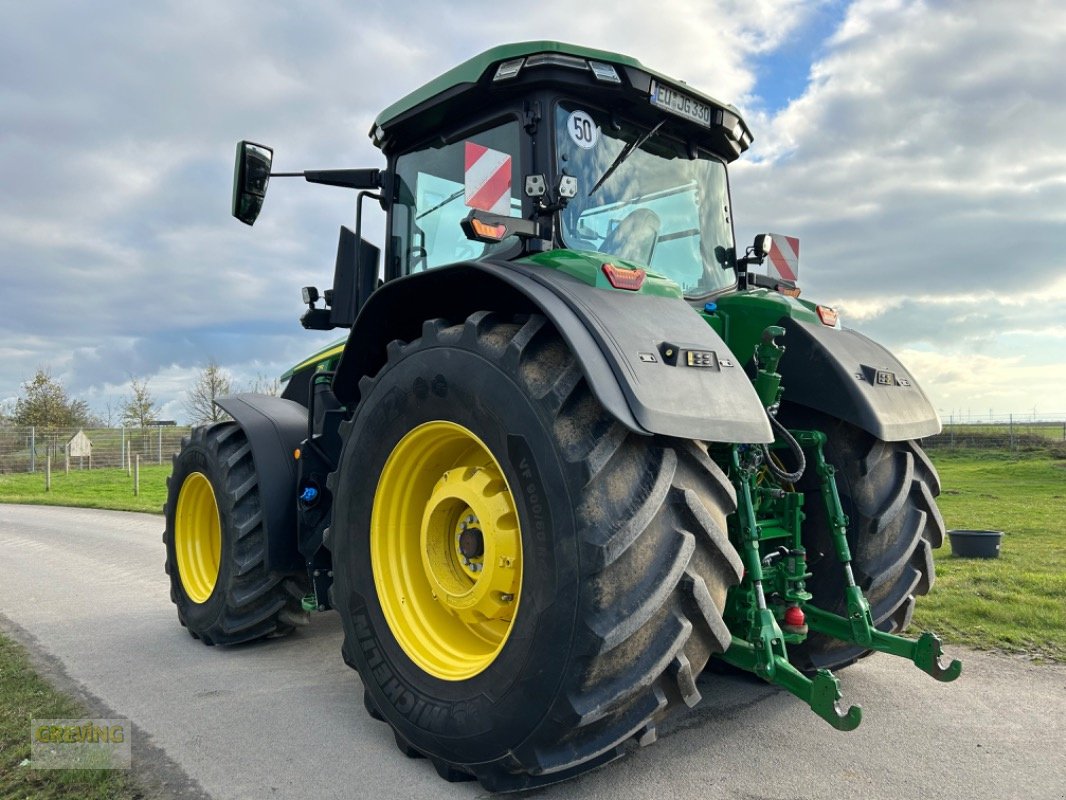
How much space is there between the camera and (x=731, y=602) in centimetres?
283

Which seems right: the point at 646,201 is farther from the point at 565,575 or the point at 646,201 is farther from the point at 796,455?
the point at 565,575

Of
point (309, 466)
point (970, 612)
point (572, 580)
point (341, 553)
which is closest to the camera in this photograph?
point (572, 580)

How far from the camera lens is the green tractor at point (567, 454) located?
229 cm

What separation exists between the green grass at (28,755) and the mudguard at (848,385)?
2.97m

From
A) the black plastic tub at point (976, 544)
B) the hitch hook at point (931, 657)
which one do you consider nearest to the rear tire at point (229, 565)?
the hitch hook at point (931, 657)

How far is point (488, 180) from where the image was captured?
10.7 feet

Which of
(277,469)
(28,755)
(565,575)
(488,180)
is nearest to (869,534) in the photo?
(565,575)

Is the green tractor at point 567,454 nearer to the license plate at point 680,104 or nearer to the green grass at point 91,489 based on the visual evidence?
the license plate at point 680,104

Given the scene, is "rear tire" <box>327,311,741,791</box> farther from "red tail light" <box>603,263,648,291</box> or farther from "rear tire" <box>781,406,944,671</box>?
"rear tire" <box>781,406,944,671</box>

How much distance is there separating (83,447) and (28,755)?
2657 cm

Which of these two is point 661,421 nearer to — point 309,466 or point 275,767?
point 275,767

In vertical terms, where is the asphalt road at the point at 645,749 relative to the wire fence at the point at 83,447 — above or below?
below

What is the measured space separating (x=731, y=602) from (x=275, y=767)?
1769 mm

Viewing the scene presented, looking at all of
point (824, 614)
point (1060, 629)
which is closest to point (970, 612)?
point (1060, 629)
